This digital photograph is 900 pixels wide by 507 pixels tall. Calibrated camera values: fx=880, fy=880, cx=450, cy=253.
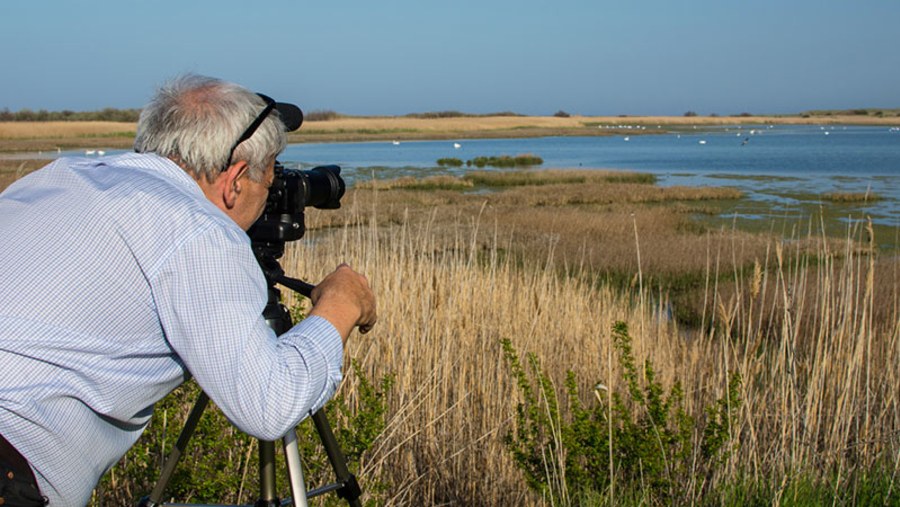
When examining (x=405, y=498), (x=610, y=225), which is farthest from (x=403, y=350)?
(x=610, y=225)

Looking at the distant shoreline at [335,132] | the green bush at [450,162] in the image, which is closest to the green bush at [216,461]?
the distant shoreline at [335,132]

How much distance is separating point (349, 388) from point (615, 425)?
119 cm

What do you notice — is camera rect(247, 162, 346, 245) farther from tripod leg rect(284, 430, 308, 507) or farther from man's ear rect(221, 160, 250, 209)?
A: tripod leg rect(284, 430, 308, 507)

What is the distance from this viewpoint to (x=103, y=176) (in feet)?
4.92

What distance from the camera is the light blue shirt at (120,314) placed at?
139 centimetres

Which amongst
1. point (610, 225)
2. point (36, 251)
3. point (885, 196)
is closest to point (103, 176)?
point (36, 251)

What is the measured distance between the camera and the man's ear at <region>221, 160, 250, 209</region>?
165 cm

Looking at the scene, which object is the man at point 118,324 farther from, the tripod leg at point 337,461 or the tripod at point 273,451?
the tripod leg at point 337,461

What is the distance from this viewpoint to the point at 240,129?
1.60 meters

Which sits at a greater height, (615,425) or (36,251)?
(36,251)

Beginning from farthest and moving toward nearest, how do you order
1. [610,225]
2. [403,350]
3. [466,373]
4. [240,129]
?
[610,225], [466,373], [403,350], [240,129]

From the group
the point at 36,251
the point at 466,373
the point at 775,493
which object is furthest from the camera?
the point at 466,373

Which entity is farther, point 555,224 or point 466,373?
point 555,224

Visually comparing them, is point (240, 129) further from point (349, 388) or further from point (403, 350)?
point (403, 350)
